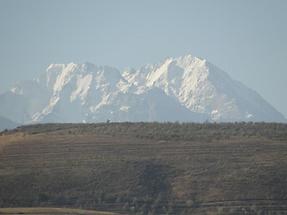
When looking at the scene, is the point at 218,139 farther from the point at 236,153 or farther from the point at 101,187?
the point at 101,187

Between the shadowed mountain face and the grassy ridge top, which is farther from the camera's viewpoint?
the grassy ridge top

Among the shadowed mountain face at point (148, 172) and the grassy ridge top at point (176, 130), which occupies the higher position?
the grassy ridge top at point (176, 130)

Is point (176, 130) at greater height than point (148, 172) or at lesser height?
greater

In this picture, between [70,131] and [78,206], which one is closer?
[78,206]

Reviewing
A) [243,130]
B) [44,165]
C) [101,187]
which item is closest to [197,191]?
[101,187]

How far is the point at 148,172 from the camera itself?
107m

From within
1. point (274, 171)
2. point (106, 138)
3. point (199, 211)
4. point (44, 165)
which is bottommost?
point (199, 211)

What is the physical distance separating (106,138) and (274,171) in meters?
27.6

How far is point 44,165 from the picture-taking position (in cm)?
10925

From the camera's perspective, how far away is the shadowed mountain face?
9856 centimetres

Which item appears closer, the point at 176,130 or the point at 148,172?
the point at 148,172

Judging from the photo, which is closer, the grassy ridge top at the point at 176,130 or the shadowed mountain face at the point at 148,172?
the shadowed mountain face at the point at 148,172

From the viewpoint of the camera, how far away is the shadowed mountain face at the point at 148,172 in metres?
98.6

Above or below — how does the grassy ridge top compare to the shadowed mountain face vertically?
above
